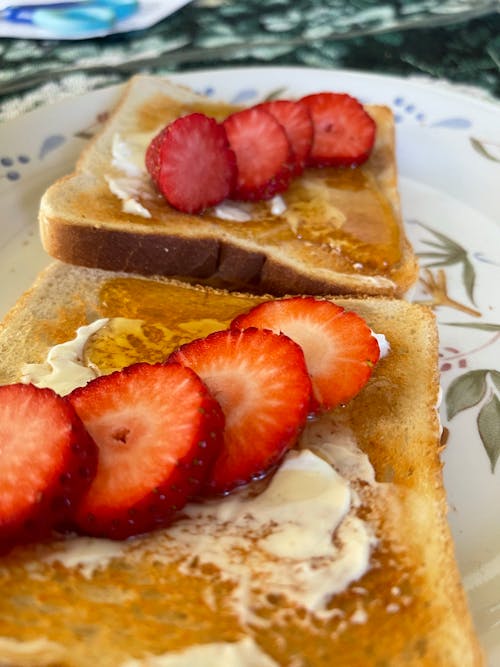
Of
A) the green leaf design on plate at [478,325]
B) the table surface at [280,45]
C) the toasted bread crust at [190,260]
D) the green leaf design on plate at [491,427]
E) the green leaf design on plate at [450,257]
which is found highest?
the table surface at [280,45]

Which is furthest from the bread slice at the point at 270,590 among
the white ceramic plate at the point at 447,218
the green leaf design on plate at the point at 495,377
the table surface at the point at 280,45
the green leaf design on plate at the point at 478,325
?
the table surface at the point at 280,45

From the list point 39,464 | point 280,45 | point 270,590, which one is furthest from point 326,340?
point 280,45

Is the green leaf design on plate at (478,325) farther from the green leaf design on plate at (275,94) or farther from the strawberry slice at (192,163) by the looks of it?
the green leaf design on plate at (275,94)

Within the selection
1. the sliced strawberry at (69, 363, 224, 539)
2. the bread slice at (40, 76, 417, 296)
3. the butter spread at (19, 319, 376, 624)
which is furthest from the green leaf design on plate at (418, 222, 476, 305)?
the sliced strawberry at (69, 363, 224, 539)

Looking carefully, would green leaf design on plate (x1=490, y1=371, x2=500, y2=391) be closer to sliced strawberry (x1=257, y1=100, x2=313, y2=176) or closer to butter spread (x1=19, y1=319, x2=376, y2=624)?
butter spread (x1=19, y1=319, x2=376, y2=624)

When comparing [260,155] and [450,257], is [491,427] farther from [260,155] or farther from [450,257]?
[260,155]

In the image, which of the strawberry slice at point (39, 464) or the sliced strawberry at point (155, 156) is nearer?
the strawberry slice at point (39, 464)

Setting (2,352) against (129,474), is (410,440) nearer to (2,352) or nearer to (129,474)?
(129,474)
